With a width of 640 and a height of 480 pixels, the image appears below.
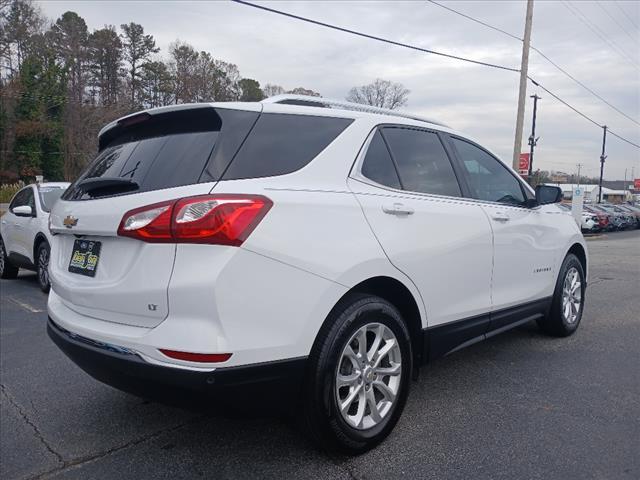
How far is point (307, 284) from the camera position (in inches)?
96.3

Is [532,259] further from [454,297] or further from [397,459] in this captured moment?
[397,459]

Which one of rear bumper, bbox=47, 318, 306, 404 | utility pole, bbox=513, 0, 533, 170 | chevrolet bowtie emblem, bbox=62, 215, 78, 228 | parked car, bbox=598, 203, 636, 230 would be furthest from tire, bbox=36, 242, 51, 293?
parked car, bbox=598, 203, 636, 230

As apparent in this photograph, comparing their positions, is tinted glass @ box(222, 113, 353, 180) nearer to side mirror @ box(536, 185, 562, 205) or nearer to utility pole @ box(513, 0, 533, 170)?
side mirror @ box(536, 185, 562, 205)

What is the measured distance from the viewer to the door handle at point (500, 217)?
3.86 meters

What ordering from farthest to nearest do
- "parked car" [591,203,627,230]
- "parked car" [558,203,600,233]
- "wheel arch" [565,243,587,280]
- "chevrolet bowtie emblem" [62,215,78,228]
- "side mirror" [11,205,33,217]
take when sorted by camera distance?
"parked car" [591,203,627,230]
"parked car" [558,203,600,233]
"side mirror" [11,205,33,217]
"wheel arch" [565,243,587,280]
"chevrolet bowtie emblem" [62,215,78,228]

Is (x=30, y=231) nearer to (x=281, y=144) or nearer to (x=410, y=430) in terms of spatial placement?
(x=281, y=144)

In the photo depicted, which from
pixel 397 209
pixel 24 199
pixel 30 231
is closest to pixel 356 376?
pixel 397 209

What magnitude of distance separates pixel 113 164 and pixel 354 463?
2.12 meters

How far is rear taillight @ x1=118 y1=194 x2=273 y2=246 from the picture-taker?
226 centimetres

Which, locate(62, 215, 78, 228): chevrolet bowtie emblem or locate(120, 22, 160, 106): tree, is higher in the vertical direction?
locate(120, 22, 160, 106): tree

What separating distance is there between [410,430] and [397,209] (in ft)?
4.32

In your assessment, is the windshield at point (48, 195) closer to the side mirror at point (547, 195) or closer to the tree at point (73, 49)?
the side mirror at point (547, 195)

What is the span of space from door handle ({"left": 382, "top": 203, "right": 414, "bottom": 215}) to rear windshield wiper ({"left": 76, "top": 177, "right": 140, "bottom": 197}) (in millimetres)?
1316

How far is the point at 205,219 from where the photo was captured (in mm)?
2271
